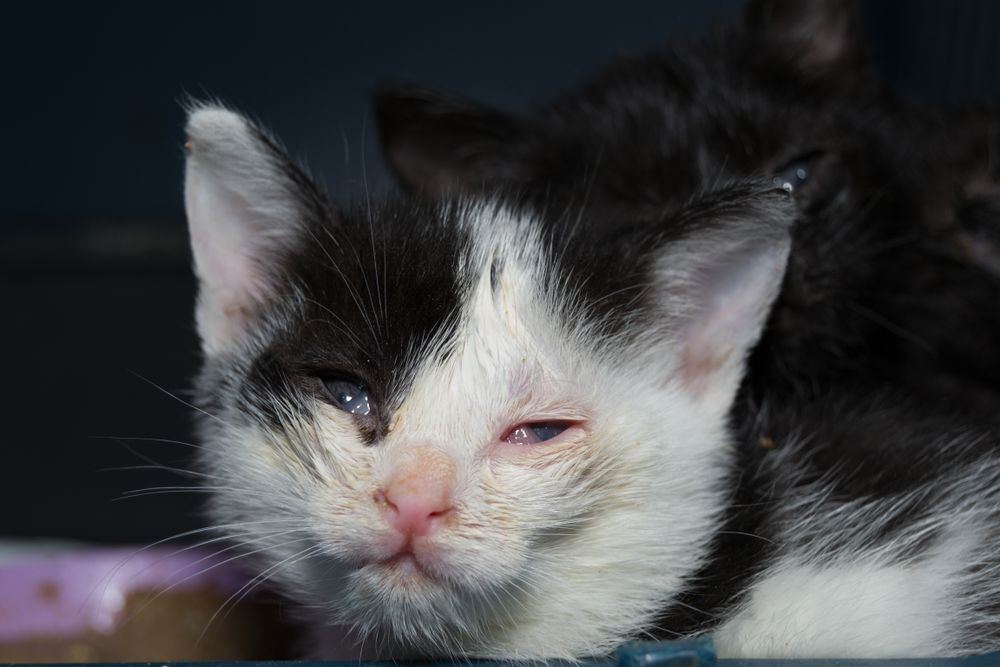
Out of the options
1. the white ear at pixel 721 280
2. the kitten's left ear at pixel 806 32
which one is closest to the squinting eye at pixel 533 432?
the white ear at pixel 721 280

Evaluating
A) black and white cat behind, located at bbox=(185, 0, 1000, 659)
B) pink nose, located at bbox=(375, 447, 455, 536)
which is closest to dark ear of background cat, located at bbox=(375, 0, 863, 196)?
black and white cat behind, located at bbox=(185, 0, 1000, 659)

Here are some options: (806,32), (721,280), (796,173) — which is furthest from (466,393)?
(806,32)

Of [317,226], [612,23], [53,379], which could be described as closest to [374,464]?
[317,226]

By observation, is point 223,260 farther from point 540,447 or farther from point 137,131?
point 137,131

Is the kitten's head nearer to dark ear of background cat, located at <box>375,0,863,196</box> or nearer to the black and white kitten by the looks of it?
the black and white kitten

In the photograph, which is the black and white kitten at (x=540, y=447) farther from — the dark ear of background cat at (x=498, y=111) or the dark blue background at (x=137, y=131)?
the dark blue background at (x=137, y=131)

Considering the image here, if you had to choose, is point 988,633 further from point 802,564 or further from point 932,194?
point 932,194

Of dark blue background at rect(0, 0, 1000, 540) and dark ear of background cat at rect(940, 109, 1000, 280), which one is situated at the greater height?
dark ear of background cat at rect(940, 109, 1000, 280)
